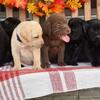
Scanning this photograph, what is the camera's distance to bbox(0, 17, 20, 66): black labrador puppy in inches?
96.0

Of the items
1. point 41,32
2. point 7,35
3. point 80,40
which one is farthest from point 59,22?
point 7,35

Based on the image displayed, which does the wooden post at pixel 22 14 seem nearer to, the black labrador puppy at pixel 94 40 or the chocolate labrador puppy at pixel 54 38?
the chocolate labrador puppy at pixel 54 38

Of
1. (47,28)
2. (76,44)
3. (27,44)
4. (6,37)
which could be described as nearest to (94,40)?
(76,44)

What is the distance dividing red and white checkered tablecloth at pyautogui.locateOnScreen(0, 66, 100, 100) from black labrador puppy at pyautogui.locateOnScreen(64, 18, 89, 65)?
0.24 metres

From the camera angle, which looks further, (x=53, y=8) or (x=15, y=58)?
(x=53, y=8)

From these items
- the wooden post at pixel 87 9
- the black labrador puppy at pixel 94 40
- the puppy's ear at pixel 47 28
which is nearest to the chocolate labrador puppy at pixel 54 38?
the puppy's ear at pixel 47 28

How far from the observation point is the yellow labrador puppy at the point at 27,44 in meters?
2.19

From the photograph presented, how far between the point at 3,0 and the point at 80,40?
596 mm

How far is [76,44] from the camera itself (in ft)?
8.07

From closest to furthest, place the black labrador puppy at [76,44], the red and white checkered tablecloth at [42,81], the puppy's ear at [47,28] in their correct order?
the red and white checkered tablecloth at [42,81]
the puppy's ear at [47,28]
the black labrador puppy at [76,44]

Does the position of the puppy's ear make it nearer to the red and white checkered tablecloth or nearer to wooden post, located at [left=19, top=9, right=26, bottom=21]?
the red and white checkered tablecloth

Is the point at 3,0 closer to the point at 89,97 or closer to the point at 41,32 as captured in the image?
the point at 41,32

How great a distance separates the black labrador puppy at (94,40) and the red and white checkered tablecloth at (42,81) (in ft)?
0.58

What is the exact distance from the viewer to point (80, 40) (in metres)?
2.44
